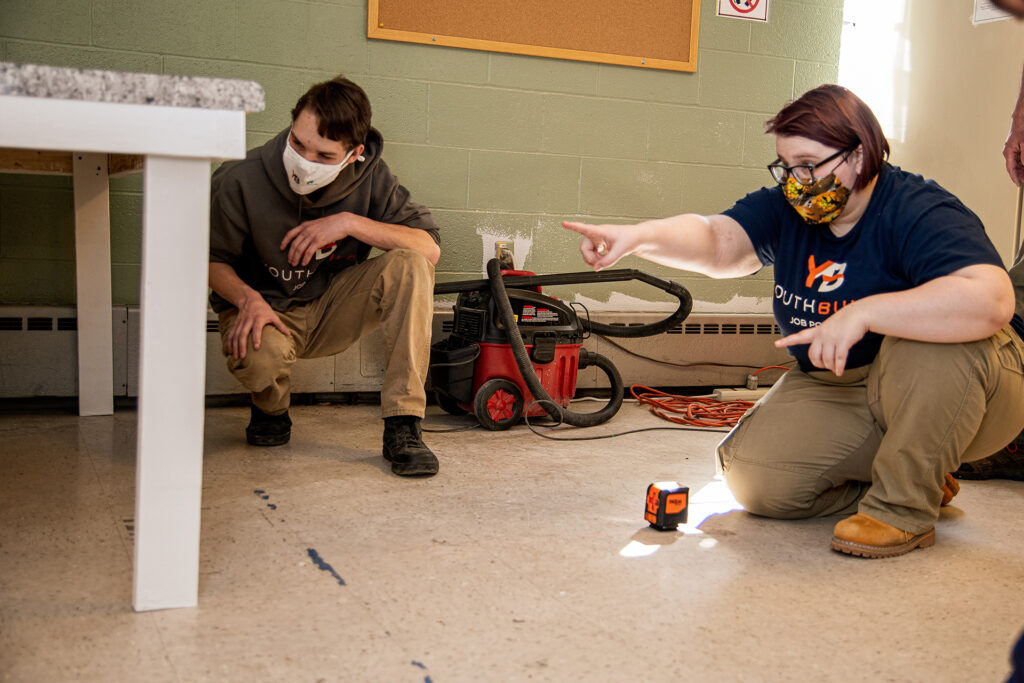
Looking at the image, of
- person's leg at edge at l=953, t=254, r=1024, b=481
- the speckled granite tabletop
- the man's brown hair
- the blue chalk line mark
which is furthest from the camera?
person's leg at edge at l=953, t=254, r=1024, b=481

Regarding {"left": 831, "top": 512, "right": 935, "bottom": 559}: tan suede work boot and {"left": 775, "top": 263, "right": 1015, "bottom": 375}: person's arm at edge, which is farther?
{"left": 831, "top": 512, "right": 935, "bottom": 559}: tan suede work boot

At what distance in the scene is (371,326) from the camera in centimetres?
240

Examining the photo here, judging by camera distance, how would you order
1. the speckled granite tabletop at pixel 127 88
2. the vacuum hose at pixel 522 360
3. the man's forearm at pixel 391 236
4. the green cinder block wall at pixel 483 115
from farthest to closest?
the green cinder block wall at pixel 483 115
the vacuum hose at pixel 522 360
the man's forearm at pixel 391 236
the speckled granite tabletop at pixel 127 88

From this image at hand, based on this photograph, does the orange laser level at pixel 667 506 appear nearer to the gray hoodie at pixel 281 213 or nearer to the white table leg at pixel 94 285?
the gray hoodie at pixel 281 213

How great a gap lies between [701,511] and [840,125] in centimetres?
83

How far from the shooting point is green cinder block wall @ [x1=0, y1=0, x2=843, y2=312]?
282 centimetres

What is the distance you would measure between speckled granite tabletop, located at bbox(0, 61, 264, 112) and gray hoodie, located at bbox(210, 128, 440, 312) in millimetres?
959

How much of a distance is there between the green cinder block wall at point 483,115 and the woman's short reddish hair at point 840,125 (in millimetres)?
1656

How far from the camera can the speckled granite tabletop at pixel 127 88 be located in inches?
44.0

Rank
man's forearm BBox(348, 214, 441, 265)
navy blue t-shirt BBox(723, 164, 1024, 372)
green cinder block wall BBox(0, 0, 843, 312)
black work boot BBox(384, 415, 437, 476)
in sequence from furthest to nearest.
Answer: green cinder block wall BBox(0, 0, 843, 312)
man's forearm BBox(348, 214, 441, 265)
black work boot BBox(384, 415, 437, 476)
navy blue t-shirt BBox(723, 164, 1024, 372)

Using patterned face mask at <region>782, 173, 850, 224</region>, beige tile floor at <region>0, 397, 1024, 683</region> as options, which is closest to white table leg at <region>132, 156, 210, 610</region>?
beige tile floor at <region>0, 397, 1024, 683</region>

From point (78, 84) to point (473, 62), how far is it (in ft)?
7.18

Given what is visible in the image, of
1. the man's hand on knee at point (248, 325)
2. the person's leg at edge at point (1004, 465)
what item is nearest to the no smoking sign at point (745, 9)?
the person's leg at edge at point (1004, 465)

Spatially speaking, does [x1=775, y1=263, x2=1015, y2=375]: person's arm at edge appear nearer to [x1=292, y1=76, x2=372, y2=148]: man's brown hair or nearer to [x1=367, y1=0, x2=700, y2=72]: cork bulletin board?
[x1=292, y1=76, x2=372, y2=148]: man's brown hair
